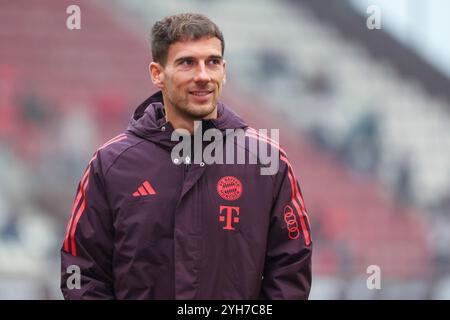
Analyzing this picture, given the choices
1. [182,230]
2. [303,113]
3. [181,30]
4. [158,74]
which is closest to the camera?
[182,230]

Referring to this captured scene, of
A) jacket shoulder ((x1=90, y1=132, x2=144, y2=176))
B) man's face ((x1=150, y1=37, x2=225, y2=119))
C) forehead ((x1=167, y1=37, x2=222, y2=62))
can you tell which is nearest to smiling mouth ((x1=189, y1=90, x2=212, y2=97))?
man's face ((x1=150, y1=37, x2=225, y2=119))

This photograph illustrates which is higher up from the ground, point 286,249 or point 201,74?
point 201,74

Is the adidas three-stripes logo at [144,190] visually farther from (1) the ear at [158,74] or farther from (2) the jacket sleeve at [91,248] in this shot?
(1) the ear at [158,74]

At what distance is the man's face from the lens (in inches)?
122

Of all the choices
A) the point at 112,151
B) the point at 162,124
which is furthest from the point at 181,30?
the point at 112,151

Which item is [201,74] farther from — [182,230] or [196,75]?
[182,230]

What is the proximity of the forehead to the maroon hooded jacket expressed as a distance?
0.68 ft

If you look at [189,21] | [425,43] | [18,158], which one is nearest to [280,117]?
[425,43]

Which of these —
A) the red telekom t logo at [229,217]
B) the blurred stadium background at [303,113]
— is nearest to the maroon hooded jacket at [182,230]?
the red telekom t logo at [229,217]

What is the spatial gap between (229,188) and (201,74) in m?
0.35

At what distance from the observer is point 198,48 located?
3100 millimetres

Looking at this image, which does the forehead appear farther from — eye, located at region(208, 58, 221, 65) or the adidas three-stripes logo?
the adidas three-stripes logo

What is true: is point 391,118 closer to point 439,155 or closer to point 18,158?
point 439,155

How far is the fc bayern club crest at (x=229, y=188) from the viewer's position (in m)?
3.06
